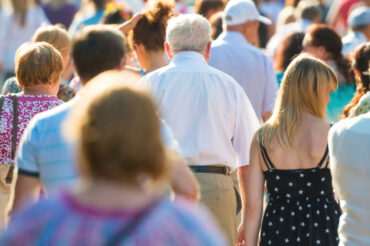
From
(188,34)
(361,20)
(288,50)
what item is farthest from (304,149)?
(361,20)

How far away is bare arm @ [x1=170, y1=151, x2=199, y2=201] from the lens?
142 inches

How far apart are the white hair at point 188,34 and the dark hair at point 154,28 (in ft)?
2.42

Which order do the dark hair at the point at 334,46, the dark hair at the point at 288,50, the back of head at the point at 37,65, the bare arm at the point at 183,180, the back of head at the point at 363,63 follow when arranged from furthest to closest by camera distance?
the dark hair at the point at 288,50, the dark hair at the point at 334,46, the back of head at the point at 363,63, the back of head at the point at 37,65, the bare arm at the point at 183,180

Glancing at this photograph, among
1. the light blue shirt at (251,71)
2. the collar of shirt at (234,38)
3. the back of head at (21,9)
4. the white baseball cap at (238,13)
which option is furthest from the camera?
the back of head at (21,9)

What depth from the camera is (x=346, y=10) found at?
13.7 metres

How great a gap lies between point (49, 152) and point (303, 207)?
186 cm

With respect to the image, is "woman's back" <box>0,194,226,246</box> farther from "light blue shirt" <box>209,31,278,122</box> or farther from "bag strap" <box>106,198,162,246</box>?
"light blue shirt" <box>209,31,278,122</box>

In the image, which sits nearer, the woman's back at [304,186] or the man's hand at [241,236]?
the woman's back at [304,186]

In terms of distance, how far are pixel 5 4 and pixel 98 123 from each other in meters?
9.86

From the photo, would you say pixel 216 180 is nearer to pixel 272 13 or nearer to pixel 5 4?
pixel 5 4

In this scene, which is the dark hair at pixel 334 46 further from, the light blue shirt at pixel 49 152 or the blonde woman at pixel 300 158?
the light blue shirt at pixel 49 152

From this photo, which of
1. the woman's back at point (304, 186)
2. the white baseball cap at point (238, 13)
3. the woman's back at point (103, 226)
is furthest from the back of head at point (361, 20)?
the woman's back at point (103, 226)

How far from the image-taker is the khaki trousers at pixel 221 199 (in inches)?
202

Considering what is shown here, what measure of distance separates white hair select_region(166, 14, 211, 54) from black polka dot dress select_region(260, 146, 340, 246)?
2.70 ft
